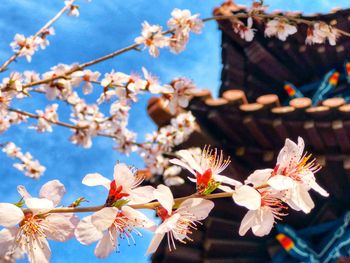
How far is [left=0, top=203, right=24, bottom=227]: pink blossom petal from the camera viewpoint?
1215 millimetres

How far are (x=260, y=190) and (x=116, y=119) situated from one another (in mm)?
3762

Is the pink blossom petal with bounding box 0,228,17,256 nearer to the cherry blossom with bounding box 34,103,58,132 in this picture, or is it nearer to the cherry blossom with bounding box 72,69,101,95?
the cherry blossom with bounding box 72,69,101,95

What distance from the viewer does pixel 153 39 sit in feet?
13.2

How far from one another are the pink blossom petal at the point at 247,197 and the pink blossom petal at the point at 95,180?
1.06 ft

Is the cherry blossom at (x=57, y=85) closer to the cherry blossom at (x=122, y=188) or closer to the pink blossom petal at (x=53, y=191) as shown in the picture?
the pink blossom petal at (x=53, y=191)

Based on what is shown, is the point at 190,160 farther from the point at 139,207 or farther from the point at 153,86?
the point at 153,86

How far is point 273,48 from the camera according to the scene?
6.34 metres

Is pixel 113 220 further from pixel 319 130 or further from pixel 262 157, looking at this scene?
pixel 262 157

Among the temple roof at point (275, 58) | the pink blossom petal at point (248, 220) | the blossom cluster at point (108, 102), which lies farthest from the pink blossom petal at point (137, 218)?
the temple roof at point (275, 58)

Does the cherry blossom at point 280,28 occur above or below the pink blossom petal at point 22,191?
above

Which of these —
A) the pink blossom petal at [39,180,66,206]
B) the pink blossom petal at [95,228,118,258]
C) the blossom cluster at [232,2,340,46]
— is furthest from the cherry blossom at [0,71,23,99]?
the pink blossom petal at [95,228,118,258]

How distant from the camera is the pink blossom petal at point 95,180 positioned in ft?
4.03

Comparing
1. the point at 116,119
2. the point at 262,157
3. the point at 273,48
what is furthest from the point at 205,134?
the point at 273,48

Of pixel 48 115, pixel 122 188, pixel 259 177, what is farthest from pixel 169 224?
pixel 48 115
